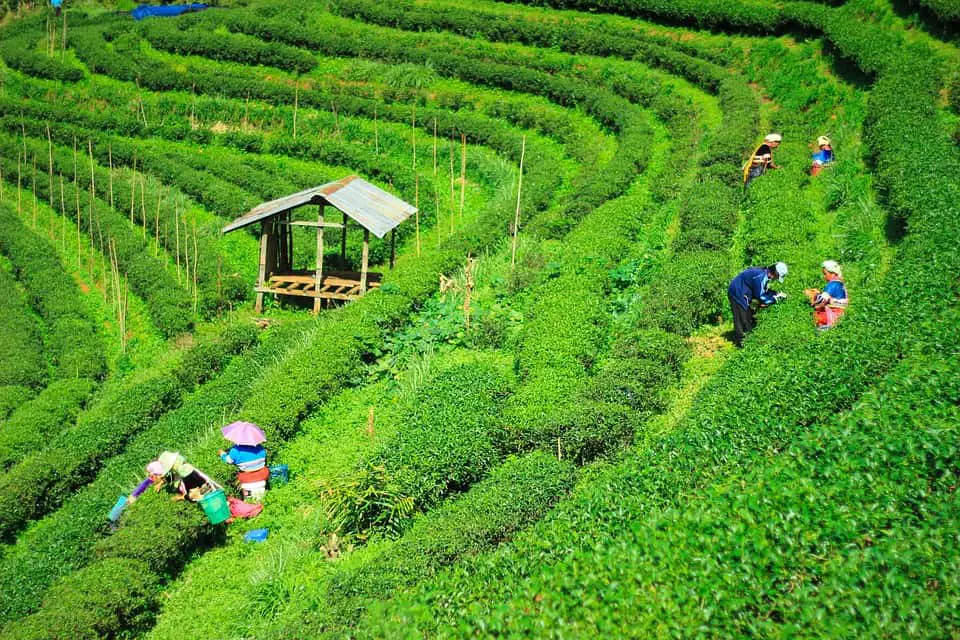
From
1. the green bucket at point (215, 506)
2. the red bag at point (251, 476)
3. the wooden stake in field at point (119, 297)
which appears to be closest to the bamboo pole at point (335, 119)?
the wooden stake in field at point (119, 297)

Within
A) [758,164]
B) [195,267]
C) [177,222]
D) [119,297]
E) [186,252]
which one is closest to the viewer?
[758,164]

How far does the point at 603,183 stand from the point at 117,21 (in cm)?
3587

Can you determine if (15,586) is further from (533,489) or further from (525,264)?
(525,264)

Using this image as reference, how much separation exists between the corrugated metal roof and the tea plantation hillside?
145 centimetres

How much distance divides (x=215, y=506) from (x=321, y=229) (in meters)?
10.7

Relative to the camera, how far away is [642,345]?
15430mm

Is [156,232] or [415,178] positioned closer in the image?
[156,232]

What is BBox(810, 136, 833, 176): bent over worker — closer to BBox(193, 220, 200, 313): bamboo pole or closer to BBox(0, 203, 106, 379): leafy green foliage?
Result: BBox(193, 220, 200, 313): bamboo pole

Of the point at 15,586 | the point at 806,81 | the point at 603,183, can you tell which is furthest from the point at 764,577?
the point at 806,81

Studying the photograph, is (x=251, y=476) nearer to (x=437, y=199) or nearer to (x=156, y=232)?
(x=437, y=199)

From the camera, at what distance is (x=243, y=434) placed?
14.3m

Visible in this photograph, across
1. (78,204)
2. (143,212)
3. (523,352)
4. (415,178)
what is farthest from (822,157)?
(78,204)

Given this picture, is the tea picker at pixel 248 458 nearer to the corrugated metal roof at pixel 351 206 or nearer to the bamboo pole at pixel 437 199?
the corrugated metal roof at pixel 351 206

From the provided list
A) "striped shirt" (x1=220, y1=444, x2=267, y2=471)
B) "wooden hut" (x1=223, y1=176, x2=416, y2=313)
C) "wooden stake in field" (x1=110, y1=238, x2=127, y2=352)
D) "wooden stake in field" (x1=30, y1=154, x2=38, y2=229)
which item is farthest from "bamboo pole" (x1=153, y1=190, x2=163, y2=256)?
"striped shirt" (x1=220, y1=444, x2=267, y2=471)
